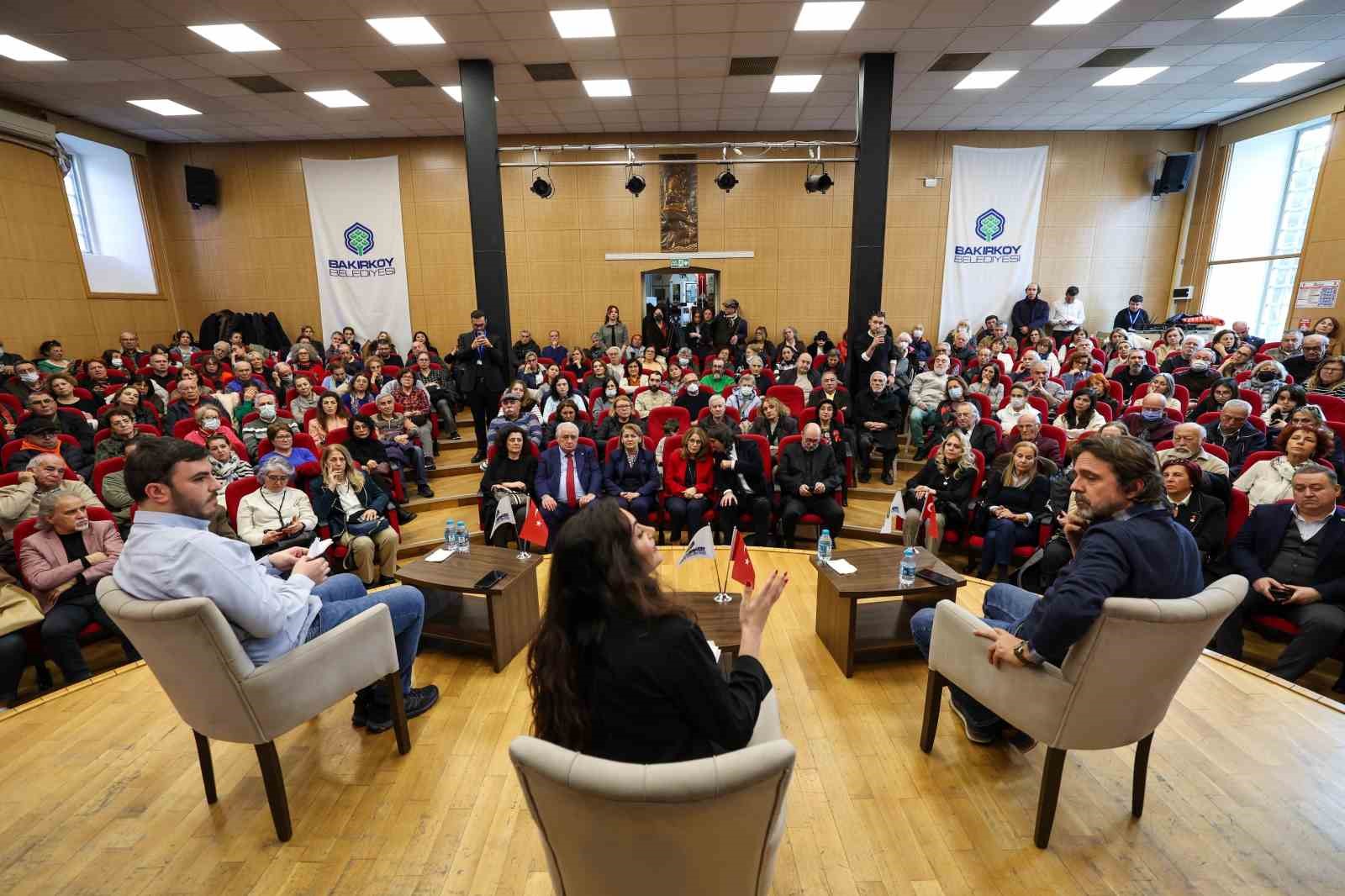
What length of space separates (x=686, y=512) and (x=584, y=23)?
4887 mm

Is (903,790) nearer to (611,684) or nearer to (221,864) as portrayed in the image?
(611,684)

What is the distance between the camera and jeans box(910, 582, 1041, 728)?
2482 millimetres

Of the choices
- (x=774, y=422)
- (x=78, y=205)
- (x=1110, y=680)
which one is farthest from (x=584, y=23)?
(x=78, y=205)

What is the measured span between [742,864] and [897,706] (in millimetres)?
1830

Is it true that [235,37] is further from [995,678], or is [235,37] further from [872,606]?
[995,678]

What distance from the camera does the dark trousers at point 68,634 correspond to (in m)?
3.14

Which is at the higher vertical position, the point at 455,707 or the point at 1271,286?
the point at 1271,286

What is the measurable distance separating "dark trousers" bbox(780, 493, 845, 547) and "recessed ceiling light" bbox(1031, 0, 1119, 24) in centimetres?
522

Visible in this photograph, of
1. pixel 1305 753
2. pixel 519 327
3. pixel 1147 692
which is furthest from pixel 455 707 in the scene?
pixel 519 327

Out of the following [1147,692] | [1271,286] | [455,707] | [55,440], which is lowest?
[455,707]

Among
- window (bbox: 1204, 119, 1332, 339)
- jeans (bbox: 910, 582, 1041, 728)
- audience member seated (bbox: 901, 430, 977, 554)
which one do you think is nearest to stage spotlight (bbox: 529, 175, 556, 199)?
audience member seated (bbox: 901, 430, 977, 554)

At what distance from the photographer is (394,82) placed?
7.38m

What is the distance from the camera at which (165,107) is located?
8125mm

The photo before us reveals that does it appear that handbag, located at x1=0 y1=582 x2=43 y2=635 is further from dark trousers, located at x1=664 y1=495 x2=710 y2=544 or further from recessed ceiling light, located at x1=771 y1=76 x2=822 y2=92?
recessed ceiling light, located at x1=771 y1=76 x2=822 y2=92
